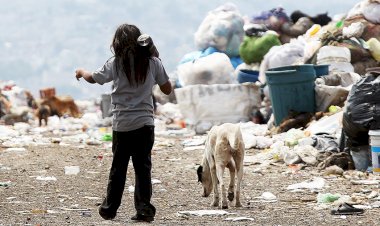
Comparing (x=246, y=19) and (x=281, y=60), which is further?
(x=246, y=19)

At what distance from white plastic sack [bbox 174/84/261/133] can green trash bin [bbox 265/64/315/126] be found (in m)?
2.06

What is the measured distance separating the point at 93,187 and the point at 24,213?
6.09ft

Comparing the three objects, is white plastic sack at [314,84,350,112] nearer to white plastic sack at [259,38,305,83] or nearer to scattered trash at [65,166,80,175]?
white plastic sack at [259,38,305,83]

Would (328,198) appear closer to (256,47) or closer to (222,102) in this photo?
(222,102)

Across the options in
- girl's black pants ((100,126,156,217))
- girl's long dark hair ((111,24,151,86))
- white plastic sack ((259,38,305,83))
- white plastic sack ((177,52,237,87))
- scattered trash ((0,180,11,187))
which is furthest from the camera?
white plastic sack ((177,52,237,87))

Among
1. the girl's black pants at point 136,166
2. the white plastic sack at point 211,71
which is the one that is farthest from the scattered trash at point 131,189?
the white plastic sack at point 211,71

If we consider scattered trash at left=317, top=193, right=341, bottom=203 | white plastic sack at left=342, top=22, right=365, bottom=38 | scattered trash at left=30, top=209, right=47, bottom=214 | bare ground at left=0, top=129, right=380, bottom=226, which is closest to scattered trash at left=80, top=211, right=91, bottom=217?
bare ground at left=0, top=129, right=380, bottom=226

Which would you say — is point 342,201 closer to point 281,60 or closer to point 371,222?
point 371,222

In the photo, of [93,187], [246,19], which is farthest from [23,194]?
[246,19]

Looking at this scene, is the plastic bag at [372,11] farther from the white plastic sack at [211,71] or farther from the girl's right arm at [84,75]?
the girl's right arm at [84,75]

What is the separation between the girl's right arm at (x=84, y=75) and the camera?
18.4 feet

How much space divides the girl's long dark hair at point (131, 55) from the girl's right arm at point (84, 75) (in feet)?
0.59

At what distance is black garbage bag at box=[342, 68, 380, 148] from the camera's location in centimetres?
852

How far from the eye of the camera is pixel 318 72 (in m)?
13.0
